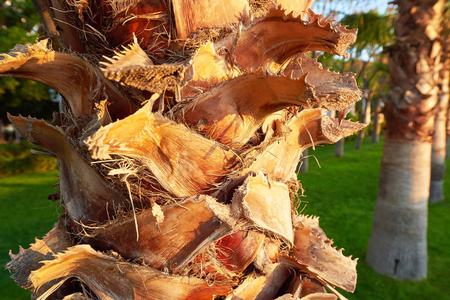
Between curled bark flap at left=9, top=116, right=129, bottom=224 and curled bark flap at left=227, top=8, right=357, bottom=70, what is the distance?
0.76 m

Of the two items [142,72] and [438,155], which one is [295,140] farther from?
[438,155]

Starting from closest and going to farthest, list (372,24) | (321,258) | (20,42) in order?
(321,258) < (372,24) < (20,42)

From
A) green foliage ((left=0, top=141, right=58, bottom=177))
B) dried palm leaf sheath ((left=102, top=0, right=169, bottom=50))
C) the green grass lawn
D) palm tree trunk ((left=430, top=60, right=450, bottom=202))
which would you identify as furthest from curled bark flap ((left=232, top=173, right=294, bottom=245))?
green foliage ((left=0, top=141, right=58, bottom=177))

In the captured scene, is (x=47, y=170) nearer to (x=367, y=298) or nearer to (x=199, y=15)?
(x=367, y=298)

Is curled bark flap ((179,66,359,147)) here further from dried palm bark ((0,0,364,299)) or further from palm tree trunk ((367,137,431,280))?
palm tree trunk ((367,137,431,280))

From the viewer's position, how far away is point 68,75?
50.4 inches

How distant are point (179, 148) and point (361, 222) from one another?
842 cm

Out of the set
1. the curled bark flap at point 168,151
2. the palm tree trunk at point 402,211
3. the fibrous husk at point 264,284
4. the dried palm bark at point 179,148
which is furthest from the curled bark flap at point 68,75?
the palm tree trunk at point 402,211

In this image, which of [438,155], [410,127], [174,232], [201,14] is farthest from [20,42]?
[438,155]

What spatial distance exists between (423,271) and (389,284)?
682 millimetres

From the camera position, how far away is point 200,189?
120 cm

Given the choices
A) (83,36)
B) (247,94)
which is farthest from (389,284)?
(83,36)

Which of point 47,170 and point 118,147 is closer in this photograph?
point 118,147

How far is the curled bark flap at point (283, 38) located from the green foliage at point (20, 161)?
16.1m
